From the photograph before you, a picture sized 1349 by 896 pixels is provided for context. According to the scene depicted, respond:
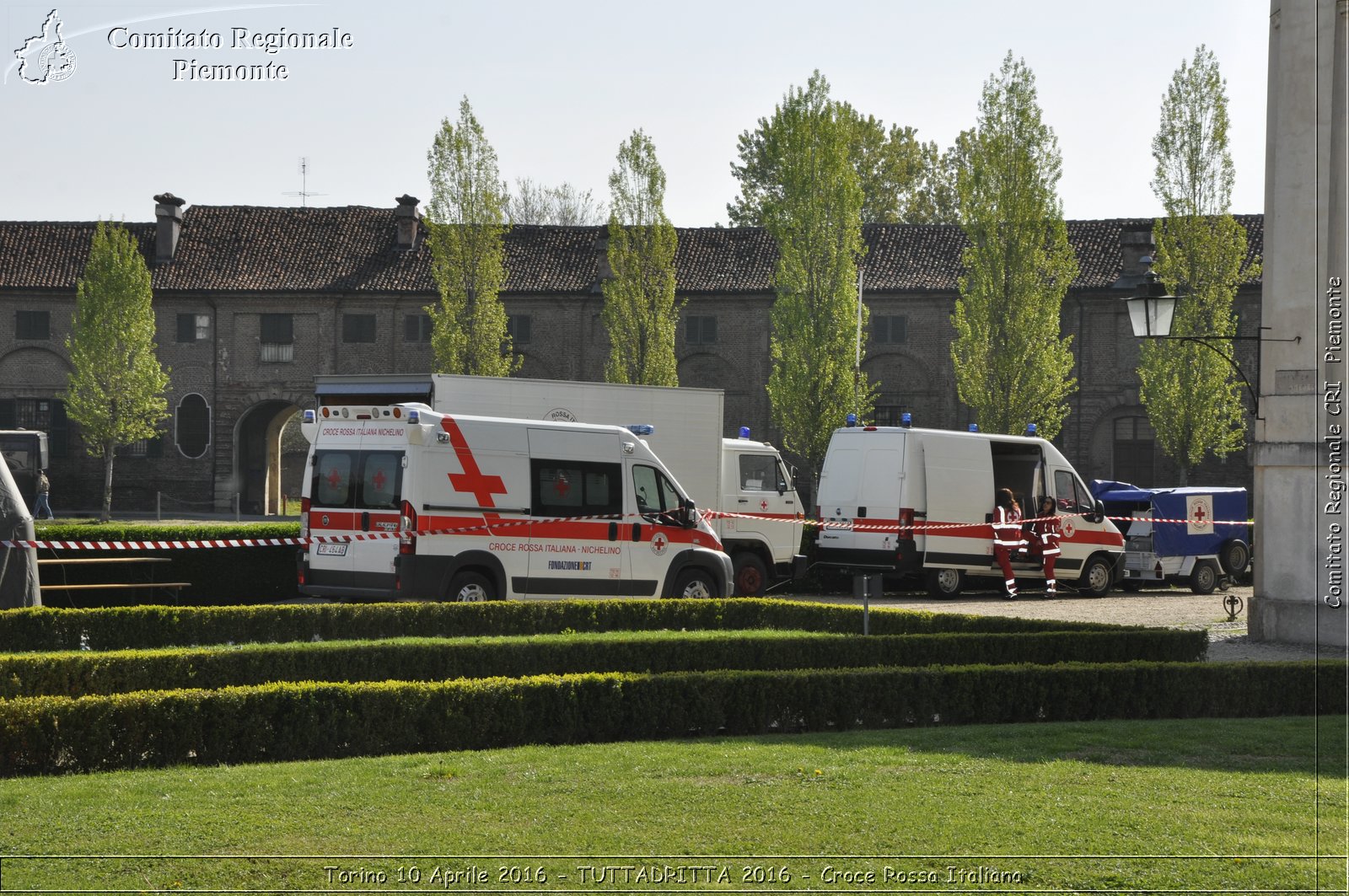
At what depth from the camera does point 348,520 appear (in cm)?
1564

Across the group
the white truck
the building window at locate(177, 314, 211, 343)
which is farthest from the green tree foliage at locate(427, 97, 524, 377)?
the white truck

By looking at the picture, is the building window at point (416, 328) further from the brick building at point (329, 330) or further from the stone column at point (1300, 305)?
the stone column at point (1300, 305)

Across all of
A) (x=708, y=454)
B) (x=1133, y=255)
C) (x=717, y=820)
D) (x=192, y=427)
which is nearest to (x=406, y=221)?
(x=192, y=427)

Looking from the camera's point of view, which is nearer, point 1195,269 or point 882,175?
point 1195,269

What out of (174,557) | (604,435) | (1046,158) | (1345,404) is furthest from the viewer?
(1046,158)

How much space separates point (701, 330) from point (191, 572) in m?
30.9

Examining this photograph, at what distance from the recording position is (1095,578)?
23531 millimetres

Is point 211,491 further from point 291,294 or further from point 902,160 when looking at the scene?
point 902,160

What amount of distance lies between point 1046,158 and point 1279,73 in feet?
Answer: 89.3

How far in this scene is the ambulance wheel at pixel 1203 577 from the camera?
24000 millimetres

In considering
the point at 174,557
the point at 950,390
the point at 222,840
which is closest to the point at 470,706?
the point at 222,840

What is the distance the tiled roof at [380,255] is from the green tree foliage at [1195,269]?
4.21 meters

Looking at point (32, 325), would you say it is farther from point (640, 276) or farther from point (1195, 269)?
point (1195, 269)

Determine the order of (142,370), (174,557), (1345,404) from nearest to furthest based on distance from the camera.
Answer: (1345,404)
(174,557)
(142,370)
